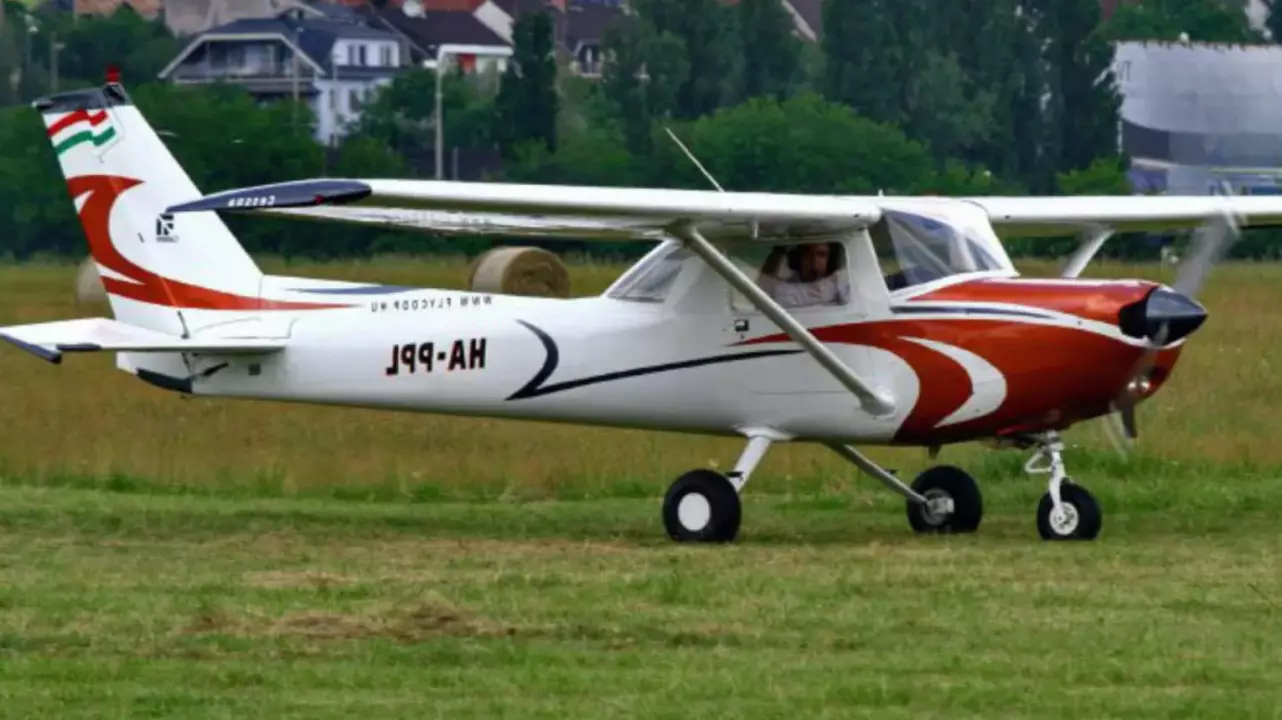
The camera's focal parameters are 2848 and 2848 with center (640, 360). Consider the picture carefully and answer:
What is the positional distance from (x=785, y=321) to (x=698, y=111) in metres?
33.6

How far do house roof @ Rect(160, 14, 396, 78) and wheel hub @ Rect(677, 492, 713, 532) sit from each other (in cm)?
3703

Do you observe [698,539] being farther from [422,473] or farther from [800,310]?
[422,473]

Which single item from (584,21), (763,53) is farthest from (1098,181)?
(584,21)

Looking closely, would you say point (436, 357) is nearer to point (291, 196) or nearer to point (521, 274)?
point (291, 196)

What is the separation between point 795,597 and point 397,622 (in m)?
1.73

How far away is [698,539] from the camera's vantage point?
14070mm

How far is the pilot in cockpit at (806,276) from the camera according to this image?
556 inches

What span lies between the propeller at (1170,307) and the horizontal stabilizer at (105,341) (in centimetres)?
459

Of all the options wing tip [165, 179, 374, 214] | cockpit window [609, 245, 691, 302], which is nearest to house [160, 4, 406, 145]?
cockpit window [609, 245, 691, 302]

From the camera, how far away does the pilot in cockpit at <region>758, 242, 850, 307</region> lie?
14117 mm

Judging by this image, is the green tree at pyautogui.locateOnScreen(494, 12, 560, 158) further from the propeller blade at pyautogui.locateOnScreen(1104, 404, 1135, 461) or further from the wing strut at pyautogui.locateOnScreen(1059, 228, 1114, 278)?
the propeller blade at pyautogui.locateOnScreen(1104, 404, 1135, 461)

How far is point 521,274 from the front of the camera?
97.3 ft

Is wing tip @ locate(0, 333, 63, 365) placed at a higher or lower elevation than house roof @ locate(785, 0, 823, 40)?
lower

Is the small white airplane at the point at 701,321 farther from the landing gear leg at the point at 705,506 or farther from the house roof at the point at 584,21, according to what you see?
the house roof at the point at 584,21
